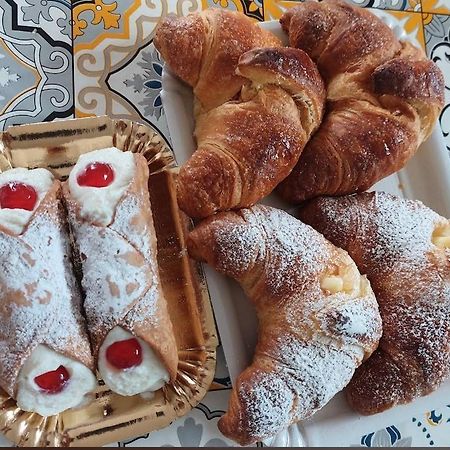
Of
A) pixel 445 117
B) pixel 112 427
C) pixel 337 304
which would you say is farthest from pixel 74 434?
pixel 445 117

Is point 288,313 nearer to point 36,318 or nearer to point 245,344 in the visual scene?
point 245,344

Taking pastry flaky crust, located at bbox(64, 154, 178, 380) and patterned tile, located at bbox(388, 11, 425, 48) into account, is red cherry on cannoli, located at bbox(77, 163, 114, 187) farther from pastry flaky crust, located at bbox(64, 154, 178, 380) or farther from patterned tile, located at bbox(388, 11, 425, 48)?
patterned tile, located at bbox(388, 11, 425, 48)

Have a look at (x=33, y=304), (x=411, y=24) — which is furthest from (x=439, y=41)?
(x=33, y=304)

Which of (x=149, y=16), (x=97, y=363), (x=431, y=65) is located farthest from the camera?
(x=149, y=16)

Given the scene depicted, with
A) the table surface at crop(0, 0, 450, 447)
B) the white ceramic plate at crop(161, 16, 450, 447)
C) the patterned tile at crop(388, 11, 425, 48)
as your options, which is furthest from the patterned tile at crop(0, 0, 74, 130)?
the patterned tile at crop(388, 11, 425, 48)

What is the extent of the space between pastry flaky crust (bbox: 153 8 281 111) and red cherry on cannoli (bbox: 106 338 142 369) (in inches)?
13.3

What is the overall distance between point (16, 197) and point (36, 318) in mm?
147

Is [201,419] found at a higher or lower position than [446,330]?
lower

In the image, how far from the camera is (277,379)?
2.68 ft

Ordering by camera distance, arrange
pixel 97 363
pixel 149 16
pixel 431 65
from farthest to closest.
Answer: pixel 149 16, pixel 431 65, pixel 97 363

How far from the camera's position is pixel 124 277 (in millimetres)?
808

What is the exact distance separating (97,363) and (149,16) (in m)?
0.54

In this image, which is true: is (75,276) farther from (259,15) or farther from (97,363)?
(259,15)

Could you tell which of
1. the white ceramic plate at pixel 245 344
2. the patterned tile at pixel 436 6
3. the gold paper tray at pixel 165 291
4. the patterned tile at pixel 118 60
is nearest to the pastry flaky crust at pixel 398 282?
the white ceramic plate at pixel 245 344
